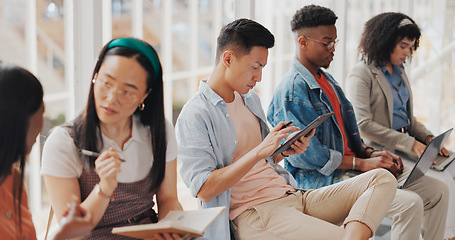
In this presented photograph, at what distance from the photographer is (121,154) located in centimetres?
161

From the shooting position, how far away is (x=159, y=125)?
5.48 feet

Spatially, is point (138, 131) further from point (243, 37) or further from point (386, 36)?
point (386, 36)

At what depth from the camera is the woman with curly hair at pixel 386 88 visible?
295 centimetres

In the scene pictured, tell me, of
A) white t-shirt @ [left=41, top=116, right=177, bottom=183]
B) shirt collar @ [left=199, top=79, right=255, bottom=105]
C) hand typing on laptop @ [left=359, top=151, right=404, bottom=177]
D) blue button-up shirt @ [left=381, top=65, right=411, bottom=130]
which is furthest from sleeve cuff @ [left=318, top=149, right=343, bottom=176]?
white t-shirt @ [left=41, top=116, right=177, bottom=183]

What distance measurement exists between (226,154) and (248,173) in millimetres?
120

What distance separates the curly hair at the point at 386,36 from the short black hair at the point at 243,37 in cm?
118

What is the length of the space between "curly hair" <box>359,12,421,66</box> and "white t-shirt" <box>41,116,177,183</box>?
5.61 feet

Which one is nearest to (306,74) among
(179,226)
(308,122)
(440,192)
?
(308,122)

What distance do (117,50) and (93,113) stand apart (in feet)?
0.62

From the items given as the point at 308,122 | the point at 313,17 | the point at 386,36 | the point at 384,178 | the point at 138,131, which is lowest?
the point at 384,178

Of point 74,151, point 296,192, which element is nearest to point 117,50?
point 74,151

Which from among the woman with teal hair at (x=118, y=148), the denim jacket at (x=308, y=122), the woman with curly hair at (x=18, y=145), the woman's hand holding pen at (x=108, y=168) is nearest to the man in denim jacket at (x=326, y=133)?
the denim jacket at (x=308, y=122)

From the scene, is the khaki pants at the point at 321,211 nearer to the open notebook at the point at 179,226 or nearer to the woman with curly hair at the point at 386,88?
the open notebook at the point at 179,226

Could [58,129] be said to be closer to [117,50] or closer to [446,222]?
[117,50]
